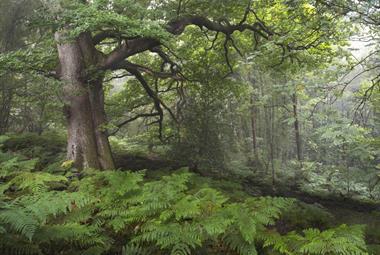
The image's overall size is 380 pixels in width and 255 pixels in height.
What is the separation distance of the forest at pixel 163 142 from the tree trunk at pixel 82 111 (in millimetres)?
31

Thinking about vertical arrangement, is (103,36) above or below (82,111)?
above

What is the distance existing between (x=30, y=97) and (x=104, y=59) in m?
2.20

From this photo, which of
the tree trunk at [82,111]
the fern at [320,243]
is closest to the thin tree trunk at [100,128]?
the tree trunk at [82,111]

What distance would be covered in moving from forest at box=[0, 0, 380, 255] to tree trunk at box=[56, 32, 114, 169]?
3cm

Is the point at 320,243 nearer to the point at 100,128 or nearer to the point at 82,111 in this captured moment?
the point at 100,128

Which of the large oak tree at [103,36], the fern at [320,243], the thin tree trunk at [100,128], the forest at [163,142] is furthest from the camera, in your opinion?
the thin tree trunk at [100,128]

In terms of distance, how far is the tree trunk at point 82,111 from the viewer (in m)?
7.46

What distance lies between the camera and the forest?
291cm

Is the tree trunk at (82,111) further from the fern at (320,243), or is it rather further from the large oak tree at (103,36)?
the fern at (320,243)

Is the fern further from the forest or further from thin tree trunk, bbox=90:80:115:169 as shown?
thin tree trunk, bbox=90:80:115:169

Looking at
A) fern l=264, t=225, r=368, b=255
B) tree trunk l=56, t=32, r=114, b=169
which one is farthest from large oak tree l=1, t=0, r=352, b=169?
fern l=264, t=225, r=368, b=255

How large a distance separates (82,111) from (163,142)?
3226mm

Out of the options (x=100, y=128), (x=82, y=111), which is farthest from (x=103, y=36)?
(x=100, y=128)

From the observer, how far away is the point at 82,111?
25.3 ft
